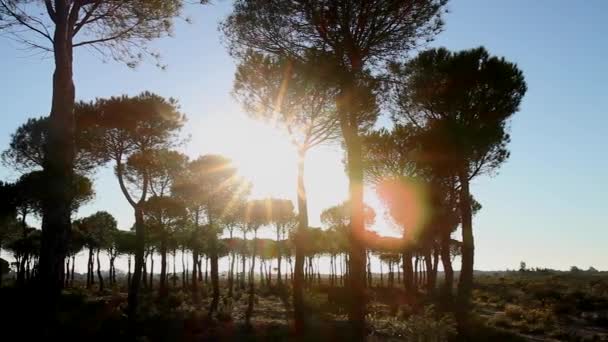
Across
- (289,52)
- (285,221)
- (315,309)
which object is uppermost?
(289,52)

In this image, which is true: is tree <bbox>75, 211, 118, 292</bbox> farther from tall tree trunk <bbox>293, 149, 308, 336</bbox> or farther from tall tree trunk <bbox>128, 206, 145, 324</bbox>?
tall tree trunk <bbox>293, 149, 308, 336</bbox>

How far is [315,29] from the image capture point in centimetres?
1631

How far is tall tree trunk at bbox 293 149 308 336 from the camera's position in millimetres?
17609

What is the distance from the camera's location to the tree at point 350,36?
14.8 metres

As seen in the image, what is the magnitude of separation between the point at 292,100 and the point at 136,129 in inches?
401

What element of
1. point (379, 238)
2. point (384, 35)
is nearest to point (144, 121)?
point (384, 35)

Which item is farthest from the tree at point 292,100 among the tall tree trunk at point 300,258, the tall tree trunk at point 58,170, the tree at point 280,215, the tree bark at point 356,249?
the tree at point 280,215

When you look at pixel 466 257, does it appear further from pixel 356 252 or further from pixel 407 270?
pixel 356 252

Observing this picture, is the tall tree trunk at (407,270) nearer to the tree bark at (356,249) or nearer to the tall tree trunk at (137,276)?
the tall tree trunk at (137,276)

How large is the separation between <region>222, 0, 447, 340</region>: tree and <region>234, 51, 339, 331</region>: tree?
1.68 m

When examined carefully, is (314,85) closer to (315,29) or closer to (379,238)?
(315,29)

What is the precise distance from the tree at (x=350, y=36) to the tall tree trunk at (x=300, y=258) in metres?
3.99

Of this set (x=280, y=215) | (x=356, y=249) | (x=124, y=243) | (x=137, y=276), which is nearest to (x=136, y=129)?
(x=137, y=276)

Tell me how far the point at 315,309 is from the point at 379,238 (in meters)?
40.8
